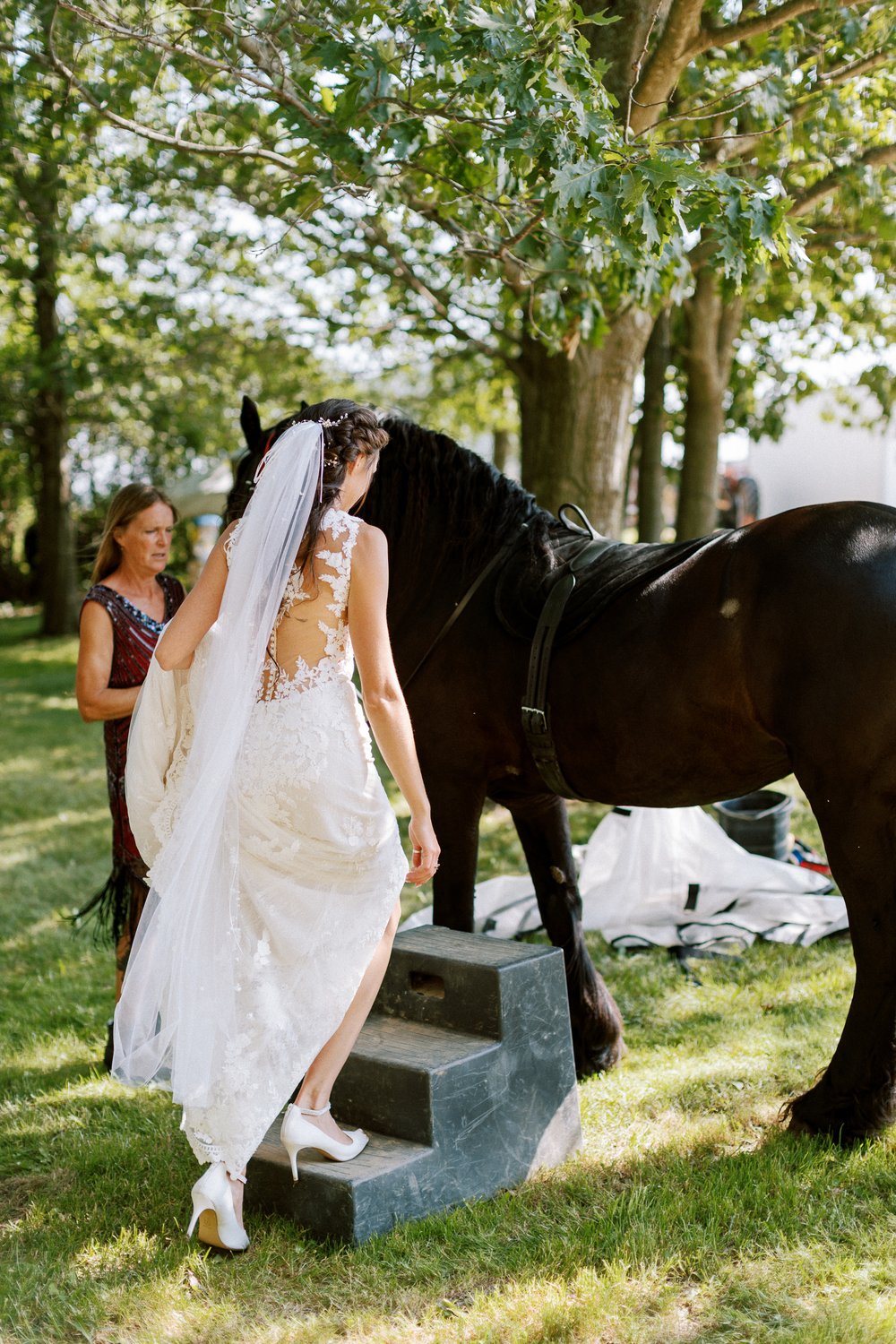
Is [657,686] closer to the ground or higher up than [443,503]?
closer to the ground

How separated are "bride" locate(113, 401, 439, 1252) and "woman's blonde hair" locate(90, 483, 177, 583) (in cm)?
126

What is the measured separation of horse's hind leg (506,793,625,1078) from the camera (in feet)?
12.0

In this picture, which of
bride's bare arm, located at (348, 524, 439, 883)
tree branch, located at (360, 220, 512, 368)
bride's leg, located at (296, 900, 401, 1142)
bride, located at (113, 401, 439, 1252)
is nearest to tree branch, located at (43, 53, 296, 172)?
tree branch, located at (360, 220, 512, 368)

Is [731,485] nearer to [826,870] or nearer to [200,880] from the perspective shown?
[826,870]

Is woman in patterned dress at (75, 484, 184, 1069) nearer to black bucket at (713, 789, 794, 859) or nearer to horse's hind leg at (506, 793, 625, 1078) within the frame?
horse's hind leg at (506, 793, 625, 1078)

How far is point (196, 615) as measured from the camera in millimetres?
2748

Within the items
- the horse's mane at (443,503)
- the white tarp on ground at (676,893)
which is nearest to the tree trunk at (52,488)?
the white tarp on ground at (676,893)

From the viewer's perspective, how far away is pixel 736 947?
16.1ft

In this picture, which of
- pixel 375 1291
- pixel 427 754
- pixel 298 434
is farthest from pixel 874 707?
pixel 375 1291

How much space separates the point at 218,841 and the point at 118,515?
5.38ft

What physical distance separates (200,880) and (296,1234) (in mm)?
894

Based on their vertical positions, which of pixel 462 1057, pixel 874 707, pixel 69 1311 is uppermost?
pixel 874 707

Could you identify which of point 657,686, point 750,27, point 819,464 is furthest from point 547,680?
point 819,464

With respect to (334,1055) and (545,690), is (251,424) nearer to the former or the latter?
(545,690)
